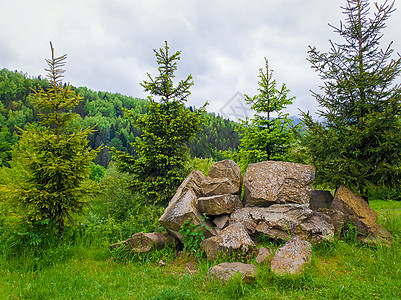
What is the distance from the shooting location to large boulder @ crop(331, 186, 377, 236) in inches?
266

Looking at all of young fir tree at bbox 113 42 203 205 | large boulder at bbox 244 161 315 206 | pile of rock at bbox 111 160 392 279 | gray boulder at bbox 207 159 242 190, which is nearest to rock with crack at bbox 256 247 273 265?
pile of rock at bbox 111 160 392 279

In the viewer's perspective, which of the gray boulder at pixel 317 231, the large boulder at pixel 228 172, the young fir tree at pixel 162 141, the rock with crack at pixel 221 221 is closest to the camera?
the gray boulder at pixel 317 231

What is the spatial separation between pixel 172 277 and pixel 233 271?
1.53 metres

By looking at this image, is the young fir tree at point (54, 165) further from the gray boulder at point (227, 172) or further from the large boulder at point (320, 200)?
the large boulder at point (320, 200)

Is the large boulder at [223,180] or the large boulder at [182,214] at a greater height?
the large boulder at [223,180]

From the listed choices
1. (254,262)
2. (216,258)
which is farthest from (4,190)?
(254,262)

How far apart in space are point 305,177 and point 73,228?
7.74 m

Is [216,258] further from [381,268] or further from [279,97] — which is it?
[279,97]

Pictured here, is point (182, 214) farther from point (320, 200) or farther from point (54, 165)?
point (320, 200)

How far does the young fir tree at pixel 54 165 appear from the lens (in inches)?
274

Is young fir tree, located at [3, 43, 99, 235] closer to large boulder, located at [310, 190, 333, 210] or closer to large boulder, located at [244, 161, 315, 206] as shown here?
large boulder, located at [244, 161, 315, 206]

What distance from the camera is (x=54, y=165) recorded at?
23.1 feet

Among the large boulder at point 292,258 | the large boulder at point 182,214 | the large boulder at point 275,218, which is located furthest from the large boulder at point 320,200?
the large boulder at point 182,214

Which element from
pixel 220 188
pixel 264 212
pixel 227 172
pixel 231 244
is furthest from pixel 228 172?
pixel 231 244
